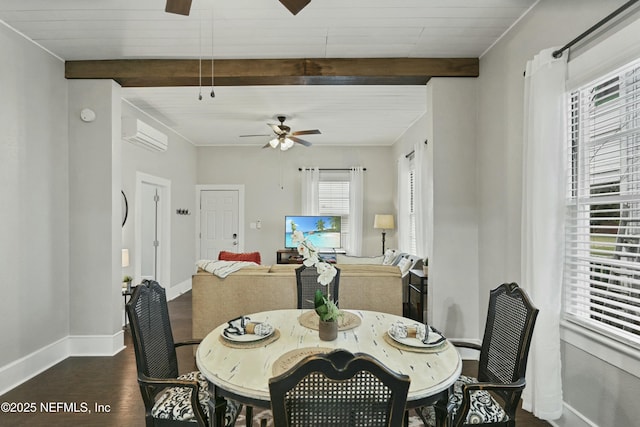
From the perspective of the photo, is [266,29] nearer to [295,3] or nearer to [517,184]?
[295,3]

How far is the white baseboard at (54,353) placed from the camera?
276 cm

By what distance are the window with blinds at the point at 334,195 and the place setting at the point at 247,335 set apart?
5308mm

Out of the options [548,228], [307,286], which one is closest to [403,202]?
[307,286]

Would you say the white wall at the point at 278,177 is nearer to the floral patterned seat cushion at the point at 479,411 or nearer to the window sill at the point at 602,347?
the window sill at the point at 602,347

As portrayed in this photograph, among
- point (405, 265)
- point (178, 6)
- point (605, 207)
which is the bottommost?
point (405, 265)

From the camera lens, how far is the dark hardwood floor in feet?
7.71

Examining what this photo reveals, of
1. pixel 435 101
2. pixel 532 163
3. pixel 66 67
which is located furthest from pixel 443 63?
pixel 66 67

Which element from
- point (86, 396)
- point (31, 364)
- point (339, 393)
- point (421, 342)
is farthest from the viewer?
point (31, 364)

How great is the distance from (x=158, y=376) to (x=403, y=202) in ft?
16.7

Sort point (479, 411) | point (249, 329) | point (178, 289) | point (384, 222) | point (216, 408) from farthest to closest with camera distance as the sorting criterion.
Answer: point (384, 222) → point (178, 289) → point (249, 329) → point (479, 411) → point (216, 408)

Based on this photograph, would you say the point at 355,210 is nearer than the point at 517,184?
No

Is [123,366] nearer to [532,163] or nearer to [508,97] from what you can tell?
[532,163]

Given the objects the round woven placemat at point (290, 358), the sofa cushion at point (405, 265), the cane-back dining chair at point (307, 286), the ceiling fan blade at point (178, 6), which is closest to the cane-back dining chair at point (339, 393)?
the round woven placemat at point (290, 358)

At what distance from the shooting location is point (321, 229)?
22.5 ft
